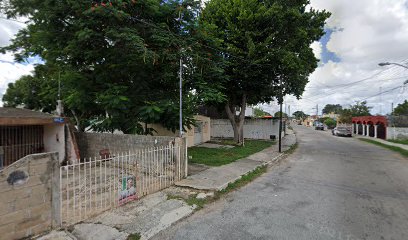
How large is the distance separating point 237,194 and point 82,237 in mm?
4323

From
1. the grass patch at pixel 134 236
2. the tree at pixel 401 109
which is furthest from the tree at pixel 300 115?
the grass patch at pixel 134 236

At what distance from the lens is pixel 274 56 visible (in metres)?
16.4

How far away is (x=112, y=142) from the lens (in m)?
10.9

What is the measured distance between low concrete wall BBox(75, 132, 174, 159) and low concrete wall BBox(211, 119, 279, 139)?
1696 centimetres

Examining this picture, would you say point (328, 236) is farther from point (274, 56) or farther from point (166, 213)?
point (274, 56)

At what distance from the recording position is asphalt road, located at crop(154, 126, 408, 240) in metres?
4.82

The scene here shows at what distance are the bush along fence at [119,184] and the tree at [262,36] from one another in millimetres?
8016

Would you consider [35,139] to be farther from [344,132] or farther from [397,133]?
[344,132]

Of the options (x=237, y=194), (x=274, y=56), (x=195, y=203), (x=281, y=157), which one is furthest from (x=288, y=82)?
(x=195, y=203)

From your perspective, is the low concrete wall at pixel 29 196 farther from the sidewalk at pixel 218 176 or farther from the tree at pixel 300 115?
the tree at pixel 300 115

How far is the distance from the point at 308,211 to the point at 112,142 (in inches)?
324

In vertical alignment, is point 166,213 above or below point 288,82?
below

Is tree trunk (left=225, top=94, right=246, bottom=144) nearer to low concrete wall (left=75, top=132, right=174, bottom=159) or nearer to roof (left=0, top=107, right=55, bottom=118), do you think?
low concrete wall (left=75, top=132, right=174, bottom=159)

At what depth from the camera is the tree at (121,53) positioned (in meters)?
9.59
